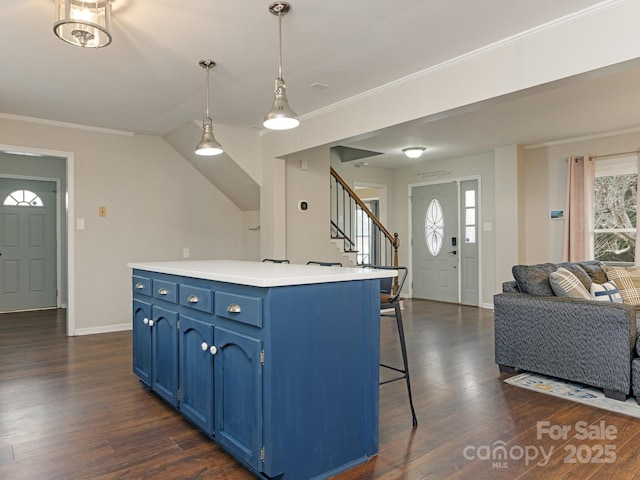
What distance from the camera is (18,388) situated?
334 cm

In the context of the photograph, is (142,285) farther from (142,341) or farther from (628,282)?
(628,282)

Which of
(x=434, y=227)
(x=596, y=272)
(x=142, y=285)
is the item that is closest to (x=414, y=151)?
(x=434, y=227)

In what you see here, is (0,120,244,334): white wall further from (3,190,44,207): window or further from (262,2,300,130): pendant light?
(262,2,300,130): pendant light

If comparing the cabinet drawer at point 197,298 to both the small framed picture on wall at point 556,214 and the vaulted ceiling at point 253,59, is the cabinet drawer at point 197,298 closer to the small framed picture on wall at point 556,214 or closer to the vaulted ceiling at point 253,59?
the vaulted ceiling at point 253,59

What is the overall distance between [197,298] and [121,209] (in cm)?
379

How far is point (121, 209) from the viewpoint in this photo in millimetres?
5656

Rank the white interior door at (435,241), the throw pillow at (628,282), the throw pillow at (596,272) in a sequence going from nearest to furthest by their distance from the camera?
the throw pillow at (628,282), the throw pillow at (596,272), the white interior door at (435,241)

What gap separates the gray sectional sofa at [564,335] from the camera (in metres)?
2.95

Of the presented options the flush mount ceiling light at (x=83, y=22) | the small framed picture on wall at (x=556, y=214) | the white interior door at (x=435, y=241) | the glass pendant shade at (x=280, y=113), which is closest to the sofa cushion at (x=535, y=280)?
the glass pendant shade at (x=280, y=113)

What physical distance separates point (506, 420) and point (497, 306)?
119 centimetres

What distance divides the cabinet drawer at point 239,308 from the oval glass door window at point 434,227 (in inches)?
243

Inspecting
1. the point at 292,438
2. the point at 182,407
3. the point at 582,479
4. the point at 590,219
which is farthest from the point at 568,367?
the point at 590,219

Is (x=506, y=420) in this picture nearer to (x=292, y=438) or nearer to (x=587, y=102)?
(x=292, y=438)

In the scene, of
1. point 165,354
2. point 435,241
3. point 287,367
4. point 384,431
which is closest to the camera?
point 287,367
